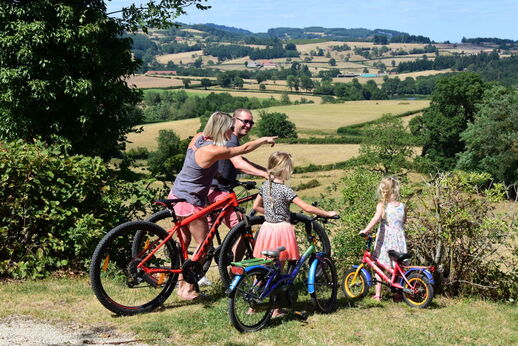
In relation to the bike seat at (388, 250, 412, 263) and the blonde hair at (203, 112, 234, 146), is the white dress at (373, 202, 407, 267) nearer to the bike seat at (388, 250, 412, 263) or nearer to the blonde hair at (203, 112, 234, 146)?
the bike seat at (388, 250, 412, 263)

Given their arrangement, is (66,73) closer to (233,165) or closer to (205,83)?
(233,165)

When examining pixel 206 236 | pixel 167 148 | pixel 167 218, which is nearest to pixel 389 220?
pixel 206 236

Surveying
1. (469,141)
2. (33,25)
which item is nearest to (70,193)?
(33,25)

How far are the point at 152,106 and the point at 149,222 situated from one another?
12014cm

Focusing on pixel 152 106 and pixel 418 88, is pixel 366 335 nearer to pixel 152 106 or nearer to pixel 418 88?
pixel 152 106

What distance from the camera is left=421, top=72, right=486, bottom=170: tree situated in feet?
203

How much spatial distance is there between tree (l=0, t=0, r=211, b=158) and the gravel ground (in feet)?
22.0

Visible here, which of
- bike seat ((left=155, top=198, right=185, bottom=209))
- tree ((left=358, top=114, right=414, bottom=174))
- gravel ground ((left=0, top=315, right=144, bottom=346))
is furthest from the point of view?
tree ((left=358, top=114, right=414, bottom=174))

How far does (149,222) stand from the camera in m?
6.07

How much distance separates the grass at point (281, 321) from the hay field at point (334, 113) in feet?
272

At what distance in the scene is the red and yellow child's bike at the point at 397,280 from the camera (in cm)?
694

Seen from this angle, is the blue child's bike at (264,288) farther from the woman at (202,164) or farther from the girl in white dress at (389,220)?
the girl in white dress at (389,220)

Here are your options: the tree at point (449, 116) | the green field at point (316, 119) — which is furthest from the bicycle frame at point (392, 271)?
the green field at point (316, 119)

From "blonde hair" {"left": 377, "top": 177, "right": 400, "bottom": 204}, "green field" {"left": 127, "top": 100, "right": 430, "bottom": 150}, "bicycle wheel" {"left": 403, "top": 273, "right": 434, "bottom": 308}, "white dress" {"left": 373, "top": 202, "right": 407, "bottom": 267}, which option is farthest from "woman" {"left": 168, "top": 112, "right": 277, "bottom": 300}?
"green field" {"left": 127, "top": 100, "right": 430, "bottom": 150}
